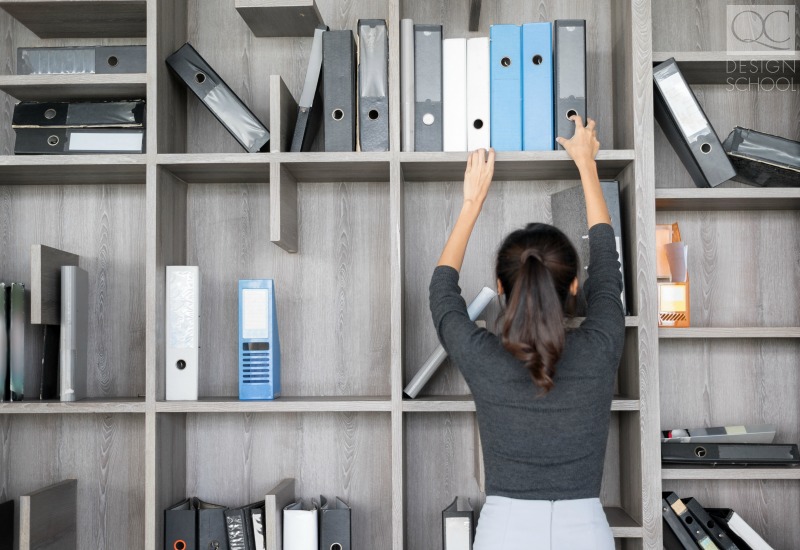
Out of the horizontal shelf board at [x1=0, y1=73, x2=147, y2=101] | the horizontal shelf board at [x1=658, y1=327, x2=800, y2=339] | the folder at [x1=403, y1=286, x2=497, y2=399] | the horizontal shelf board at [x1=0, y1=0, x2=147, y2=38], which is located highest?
the horizontal shelf board at [x1=0, y1=0, x2=147, y2=38]

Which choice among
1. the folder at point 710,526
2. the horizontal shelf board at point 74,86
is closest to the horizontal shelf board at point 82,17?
the horizontal shelf board at point 74,86

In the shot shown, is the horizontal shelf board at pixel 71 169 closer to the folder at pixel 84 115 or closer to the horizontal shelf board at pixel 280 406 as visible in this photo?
the folder at pixel 84 115

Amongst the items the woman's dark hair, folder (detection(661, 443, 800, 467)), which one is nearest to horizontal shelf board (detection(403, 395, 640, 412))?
folder (detection(661, 443, 800, 467))

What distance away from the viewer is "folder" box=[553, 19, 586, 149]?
79.6 inches

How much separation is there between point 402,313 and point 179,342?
60cm

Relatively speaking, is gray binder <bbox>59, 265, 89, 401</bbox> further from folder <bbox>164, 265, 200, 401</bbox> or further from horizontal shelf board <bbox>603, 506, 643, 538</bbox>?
horizontal shelf board <bbox>603, 506, 643, 538</bbox>

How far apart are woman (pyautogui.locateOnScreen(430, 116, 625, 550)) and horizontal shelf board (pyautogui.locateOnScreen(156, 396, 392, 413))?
0.57 meters

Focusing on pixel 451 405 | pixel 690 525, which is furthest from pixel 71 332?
pixel 690 525

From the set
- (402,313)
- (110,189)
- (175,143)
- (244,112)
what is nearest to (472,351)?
(402,313)

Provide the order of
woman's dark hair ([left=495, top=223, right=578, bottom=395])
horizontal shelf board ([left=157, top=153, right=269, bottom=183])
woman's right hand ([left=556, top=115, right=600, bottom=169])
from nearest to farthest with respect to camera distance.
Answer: woman's dark hair ([left=495, top=223, right=578, bottom=395]), woman's right hand ([left=556, top=115, right=600, bottom=169]), horizontal shelf board ([left=157, top=153, right=269, bottom=183])

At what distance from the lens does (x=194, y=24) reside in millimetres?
2363

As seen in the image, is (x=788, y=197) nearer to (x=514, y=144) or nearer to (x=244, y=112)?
(x=514, y=144)

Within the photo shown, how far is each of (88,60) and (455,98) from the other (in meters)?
1.02

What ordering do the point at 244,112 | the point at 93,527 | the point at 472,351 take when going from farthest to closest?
the point at 93,527
the point at 244,112
the point at 472,351
